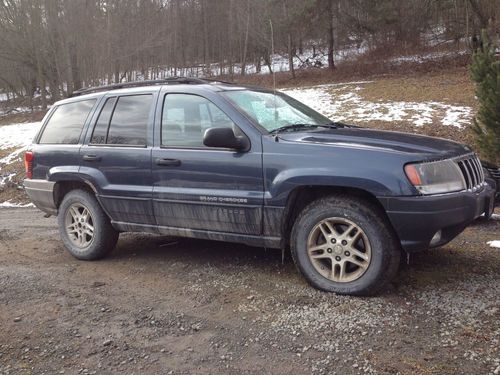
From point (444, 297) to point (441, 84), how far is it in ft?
55.3

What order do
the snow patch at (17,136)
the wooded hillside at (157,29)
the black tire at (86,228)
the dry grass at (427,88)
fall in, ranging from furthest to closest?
the wooded hillside at (157,29)
the snow patch at (17,136)
the dry grass at (427,88)
the black tire at (86,228)

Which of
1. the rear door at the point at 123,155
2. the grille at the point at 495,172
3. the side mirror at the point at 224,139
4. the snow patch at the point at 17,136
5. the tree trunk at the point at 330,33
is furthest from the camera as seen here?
the tree trunk at the point at 330,33

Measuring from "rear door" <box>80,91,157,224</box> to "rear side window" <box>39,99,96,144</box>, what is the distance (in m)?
0.22

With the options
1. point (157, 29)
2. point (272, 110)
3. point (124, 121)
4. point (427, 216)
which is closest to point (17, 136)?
point (157, 29)

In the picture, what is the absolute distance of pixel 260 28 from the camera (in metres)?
29.4

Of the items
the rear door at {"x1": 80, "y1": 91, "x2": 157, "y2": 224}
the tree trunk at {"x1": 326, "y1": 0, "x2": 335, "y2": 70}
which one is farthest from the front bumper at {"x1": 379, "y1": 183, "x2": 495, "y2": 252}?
the tree trunk at {"x1": 326, "y1": 0, "x2": 335, "y2": 70}

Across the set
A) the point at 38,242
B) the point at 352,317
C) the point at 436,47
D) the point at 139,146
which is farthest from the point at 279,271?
the point at 436,47

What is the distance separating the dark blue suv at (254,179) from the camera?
365cm

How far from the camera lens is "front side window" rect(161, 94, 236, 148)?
445 cm

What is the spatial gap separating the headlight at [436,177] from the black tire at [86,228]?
319 cm

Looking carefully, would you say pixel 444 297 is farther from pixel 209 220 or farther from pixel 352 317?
pixel 209 220

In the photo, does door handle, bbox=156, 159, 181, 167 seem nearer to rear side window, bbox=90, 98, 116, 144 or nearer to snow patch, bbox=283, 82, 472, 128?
rear side window, bbox=90, 98, 116, 144

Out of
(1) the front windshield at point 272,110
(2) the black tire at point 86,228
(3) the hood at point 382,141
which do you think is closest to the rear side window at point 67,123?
(2) the black tire at point 86,228

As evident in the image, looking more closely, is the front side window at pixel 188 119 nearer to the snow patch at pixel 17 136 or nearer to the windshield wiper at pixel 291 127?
the windshield wiper at pixel 291 127
